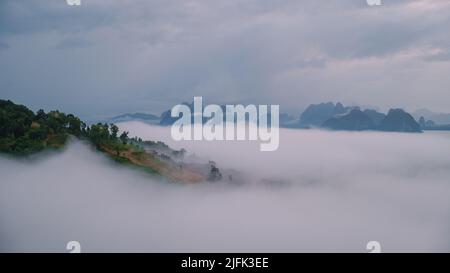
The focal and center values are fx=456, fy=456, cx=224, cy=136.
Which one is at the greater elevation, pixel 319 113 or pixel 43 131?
pixel 319 113

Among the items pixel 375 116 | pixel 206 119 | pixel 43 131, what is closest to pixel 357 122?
pixel 375 116

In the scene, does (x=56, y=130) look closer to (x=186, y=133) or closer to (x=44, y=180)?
(x=44, y=180)

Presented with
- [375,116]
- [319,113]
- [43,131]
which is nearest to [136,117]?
[43,131]

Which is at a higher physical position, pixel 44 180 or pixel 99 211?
pixel 44 180

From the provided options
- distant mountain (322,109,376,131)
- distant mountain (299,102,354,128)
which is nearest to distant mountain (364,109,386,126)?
distant mountain (322,109,376,131)

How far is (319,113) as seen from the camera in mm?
3211

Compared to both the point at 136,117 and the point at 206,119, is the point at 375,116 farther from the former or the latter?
the point at 136,117

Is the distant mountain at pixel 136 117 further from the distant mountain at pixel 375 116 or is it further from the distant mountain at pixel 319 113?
the distant mountain at pixel 375 116

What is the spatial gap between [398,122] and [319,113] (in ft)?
1.85

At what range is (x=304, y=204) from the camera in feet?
10.2

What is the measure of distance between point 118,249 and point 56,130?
3.02 feet

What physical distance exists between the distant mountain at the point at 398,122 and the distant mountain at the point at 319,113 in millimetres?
269
